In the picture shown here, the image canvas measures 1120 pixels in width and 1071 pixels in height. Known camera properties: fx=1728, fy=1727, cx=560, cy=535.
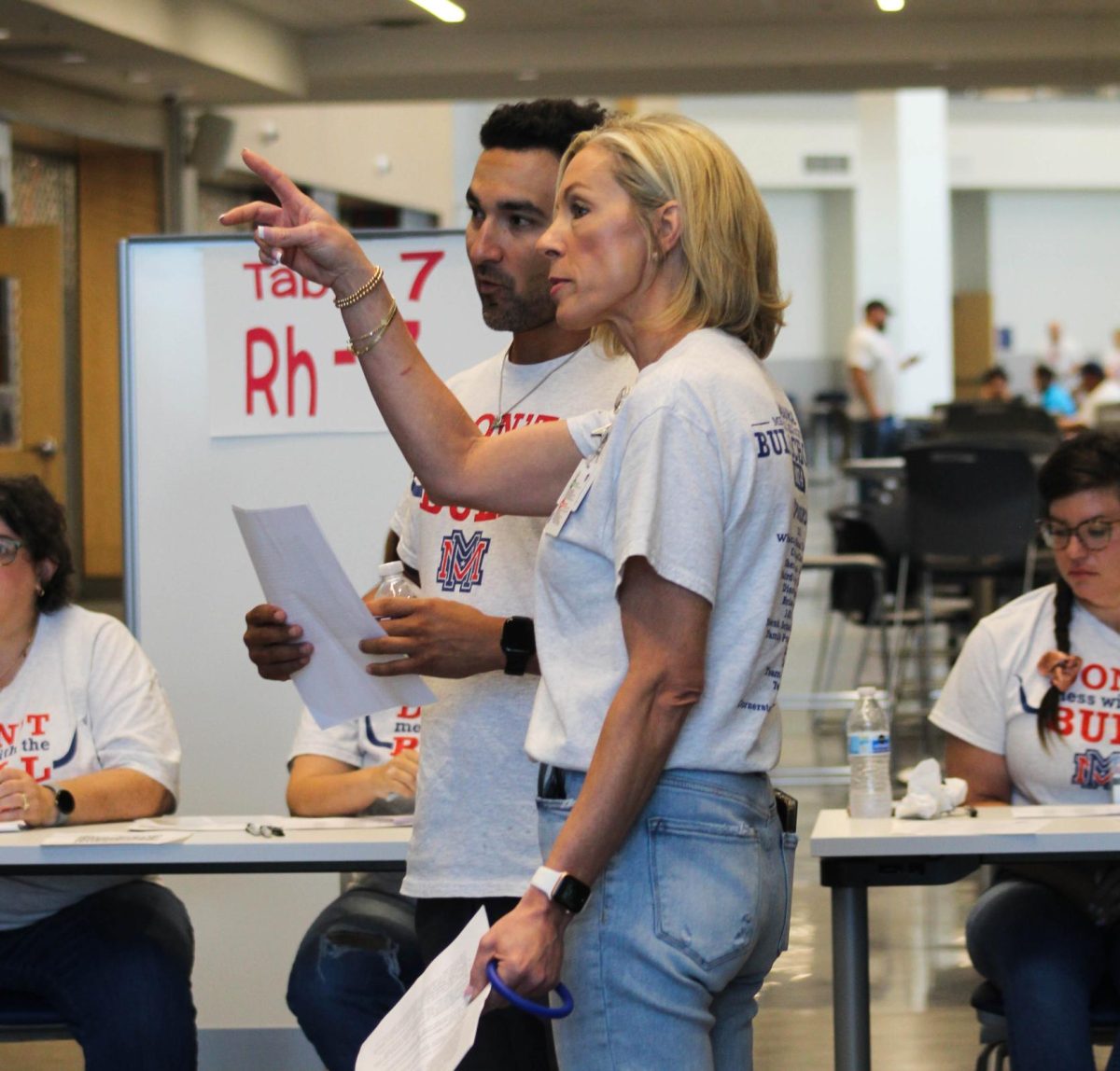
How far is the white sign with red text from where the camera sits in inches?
128

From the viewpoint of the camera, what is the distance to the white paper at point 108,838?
88.1 inches

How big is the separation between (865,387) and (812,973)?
431 inches

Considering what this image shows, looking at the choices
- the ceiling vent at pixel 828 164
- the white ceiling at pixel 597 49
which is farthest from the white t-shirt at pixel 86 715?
the ceiling vent at pixel 828 164

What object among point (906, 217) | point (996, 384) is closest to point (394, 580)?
point (996, 384)

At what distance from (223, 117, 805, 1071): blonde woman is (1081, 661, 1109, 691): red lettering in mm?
1307

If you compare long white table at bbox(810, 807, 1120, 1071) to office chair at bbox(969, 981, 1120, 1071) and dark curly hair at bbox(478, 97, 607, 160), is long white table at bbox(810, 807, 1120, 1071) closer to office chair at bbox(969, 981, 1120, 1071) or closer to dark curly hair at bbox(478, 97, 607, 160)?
office chair at bbox(969, 981, 1120, 1071)

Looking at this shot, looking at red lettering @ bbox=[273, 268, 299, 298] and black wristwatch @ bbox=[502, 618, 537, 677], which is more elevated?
red lettering @ bbox=[273, 268, 299, 298]

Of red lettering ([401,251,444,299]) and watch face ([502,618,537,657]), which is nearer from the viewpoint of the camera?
watch face ([502,618,537,657])

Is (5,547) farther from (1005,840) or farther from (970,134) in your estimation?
(970,134)

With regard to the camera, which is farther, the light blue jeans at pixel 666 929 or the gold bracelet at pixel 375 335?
the gold bracelet at pixel 375 335

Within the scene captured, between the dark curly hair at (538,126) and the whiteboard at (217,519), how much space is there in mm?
1415

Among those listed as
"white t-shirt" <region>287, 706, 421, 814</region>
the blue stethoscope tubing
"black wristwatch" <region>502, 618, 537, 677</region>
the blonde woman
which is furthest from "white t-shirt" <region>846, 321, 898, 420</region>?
the blue stethoscope tubing

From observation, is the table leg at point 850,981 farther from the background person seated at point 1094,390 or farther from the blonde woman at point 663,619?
the background person seated at point 1094,390

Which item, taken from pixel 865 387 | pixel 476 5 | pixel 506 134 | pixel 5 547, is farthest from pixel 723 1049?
pixel 865 387
